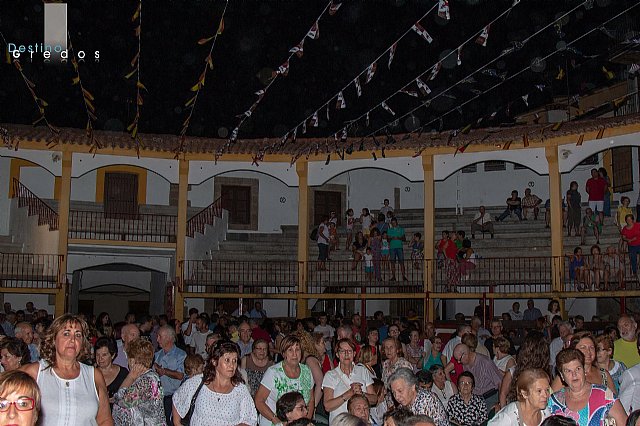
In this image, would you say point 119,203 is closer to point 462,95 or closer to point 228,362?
point 462,95

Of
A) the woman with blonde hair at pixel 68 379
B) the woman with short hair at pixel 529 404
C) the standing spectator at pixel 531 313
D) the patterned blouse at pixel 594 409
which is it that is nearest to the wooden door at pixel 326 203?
the standing spectator at pixel 531 313

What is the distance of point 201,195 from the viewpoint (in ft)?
92.1

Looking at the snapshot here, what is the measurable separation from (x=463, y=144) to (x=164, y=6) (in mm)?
10889

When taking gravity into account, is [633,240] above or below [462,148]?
below

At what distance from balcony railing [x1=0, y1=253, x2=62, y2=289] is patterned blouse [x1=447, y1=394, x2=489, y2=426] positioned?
1462 cm

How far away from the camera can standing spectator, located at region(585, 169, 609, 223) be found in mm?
22578

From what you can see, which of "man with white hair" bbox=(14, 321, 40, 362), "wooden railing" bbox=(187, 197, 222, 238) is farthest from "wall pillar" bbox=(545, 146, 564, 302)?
"man with white hair" bbox=(14, 321, 40, 362)

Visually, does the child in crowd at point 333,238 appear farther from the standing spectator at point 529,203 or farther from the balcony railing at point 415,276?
the standing spectator at point 529,203

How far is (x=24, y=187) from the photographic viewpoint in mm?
24812

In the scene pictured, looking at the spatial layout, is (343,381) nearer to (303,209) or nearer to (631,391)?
(631,391)

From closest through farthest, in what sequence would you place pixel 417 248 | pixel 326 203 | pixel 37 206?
pixel 417 248
pixel 37 206
pixel 326 203

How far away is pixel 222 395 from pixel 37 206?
18794 mm

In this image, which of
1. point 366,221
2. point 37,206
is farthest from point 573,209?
point 37,206

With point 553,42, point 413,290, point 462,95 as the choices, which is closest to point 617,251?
point 413,290
